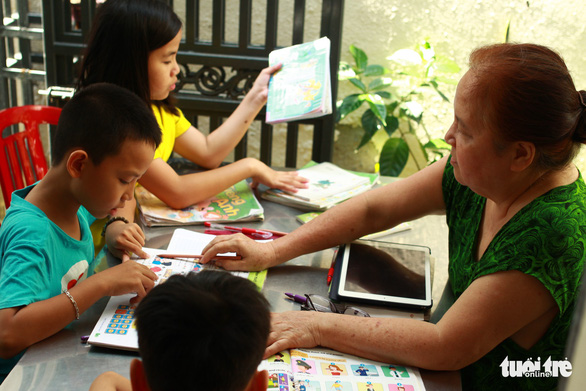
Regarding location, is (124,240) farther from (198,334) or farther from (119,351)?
(198,334)

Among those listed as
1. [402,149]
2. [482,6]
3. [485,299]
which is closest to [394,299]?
[485,299]

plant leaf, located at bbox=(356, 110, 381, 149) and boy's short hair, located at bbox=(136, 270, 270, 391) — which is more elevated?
boy's short hair, located at bbox=(136, 270, 270, 391)

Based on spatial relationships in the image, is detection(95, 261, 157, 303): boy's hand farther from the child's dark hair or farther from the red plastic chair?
the red plastic chair

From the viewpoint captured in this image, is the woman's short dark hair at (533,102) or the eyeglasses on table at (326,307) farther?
the eyeglasses on table at (326,307)

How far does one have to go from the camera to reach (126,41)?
1766 millimetres

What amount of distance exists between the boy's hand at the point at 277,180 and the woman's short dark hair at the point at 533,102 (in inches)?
35.9

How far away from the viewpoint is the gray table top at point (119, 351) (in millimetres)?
1021

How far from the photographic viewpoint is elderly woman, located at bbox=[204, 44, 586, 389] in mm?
1057

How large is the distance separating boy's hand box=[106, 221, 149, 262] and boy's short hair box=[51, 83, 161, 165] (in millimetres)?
242

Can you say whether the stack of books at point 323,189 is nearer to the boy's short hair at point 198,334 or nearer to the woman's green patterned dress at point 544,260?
the woman's green patterned dress at point 544,260

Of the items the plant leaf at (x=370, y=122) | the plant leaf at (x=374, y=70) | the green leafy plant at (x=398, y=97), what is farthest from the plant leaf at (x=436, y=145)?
the plant leaf at (x=374, y=70)

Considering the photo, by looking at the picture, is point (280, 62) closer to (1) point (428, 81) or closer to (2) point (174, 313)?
(1) point (428, 81)

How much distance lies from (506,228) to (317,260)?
21.5 inches

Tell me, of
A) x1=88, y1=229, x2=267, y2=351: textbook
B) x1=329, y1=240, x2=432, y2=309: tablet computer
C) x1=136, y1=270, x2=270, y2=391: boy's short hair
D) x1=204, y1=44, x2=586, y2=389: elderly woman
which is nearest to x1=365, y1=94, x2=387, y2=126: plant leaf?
x1=329, y1=240, x2=432, y2=309: tablet computer
